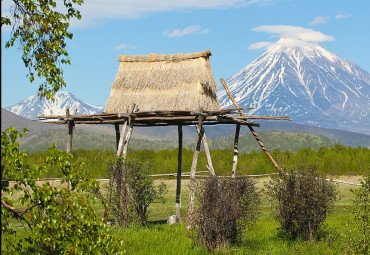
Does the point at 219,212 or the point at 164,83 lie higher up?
the point at 164,83

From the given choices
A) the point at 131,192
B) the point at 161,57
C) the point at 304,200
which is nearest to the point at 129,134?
the point at 131,192

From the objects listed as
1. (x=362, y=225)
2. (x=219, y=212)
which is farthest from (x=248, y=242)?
(x=362, y=225)

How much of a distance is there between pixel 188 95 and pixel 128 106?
2.69 meters

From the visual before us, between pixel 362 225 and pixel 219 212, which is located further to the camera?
pixel 219 212

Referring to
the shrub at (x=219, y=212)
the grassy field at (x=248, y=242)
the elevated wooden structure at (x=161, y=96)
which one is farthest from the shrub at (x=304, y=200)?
the elevated wooden structure at (x=161, y=96)

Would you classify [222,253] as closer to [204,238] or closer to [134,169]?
[204,238]

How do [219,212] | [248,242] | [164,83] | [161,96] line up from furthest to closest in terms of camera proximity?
1. [164,83]
2. [161,96]
3. [248,242]
4. [219,212]

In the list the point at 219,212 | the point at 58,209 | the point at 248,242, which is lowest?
the point at 248,242

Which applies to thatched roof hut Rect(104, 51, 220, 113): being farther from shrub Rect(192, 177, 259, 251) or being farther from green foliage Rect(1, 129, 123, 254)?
green foliage Rect(1, 129, 123, 254)

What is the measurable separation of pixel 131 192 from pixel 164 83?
538cm

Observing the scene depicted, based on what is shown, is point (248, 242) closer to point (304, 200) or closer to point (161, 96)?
point (304, 200)

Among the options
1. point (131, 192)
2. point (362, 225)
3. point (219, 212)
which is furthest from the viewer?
point (131, 192)

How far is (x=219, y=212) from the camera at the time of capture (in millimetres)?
14508

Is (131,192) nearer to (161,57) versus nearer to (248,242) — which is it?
(248,242)
